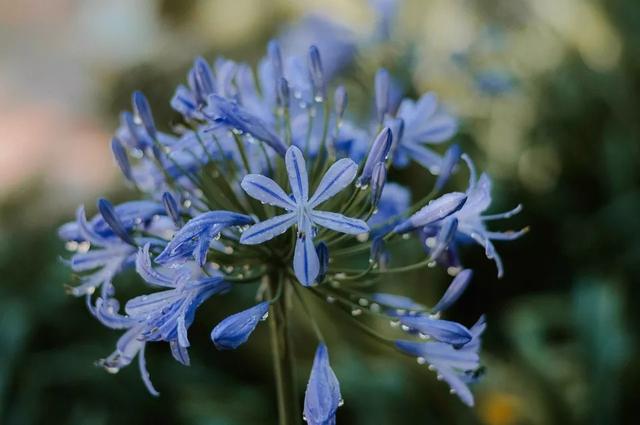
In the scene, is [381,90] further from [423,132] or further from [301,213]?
[301,213]

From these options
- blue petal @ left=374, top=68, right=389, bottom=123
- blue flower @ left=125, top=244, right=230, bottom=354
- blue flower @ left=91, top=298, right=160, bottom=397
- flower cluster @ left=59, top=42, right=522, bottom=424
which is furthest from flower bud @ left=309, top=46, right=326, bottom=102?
blue flower @ left=91, top=298, right=160, bottom=397

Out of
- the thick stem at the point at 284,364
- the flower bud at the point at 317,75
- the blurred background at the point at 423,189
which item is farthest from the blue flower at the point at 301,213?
the blurred background at the point at 423,189

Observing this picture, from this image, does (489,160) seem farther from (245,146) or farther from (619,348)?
(245,146)

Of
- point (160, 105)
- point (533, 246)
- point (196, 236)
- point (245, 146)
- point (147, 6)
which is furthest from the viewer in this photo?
point (147, 6)

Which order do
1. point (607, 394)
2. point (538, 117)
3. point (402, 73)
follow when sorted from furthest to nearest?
point (538, 117), point (402, 73), point (607, 394)

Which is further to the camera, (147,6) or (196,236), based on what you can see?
(147,6)

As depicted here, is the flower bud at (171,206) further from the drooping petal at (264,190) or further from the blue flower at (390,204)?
the blue flower at (390,204)

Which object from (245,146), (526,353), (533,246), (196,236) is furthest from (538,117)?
(196,236)

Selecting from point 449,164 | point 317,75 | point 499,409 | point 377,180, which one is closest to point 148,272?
point 377,180
